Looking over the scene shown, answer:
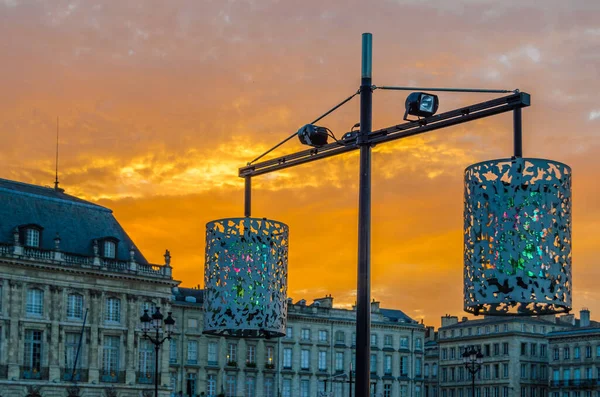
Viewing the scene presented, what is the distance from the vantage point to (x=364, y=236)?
10.9m

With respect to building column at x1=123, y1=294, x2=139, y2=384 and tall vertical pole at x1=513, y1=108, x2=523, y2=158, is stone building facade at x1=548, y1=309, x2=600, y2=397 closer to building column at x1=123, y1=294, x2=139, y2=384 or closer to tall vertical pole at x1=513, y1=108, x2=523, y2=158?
building column at x1=123, y1=294, x2=139, y2=384

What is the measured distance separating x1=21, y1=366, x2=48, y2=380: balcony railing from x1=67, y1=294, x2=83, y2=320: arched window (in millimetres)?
3473

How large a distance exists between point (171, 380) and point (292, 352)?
495 inches

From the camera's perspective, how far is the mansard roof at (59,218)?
6162 cm

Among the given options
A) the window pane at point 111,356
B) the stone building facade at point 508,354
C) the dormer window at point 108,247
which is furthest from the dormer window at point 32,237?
the stone building facade at point 508,354

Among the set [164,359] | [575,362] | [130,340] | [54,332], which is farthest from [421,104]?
[575,362]

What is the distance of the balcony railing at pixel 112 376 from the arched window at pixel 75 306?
3611mm

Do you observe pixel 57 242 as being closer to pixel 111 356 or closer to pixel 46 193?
pixel 46 193

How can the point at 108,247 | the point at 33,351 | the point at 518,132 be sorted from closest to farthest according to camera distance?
the point at 518,132
the point at 33,351
the point at 108,247

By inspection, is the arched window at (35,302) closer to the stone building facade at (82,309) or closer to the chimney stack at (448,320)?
the stone building facade at (82,309)

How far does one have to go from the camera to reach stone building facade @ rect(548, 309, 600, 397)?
97750 mm

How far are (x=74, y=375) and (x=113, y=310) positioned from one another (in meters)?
4.75

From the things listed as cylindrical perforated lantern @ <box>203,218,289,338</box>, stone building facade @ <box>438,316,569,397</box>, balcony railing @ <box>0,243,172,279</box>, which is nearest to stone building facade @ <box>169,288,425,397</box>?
balcony railing @ <box>0,243,172,279</box>

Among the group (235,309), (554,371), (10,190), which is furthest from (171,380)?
(235,309)
